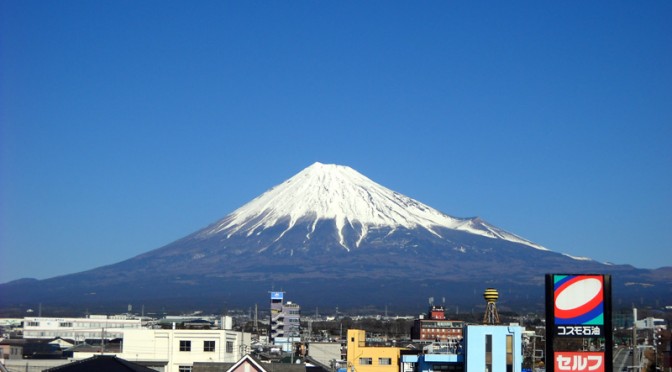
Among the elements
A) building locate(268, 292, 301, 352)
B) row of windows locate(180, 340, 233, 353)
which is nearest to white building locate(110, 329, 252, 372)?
row of windows locate(180, 340, 233, 353)

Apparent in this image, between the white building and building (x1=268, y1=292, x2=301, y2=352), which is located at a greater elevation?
building (x1=268, y1=292, x2=301, y2=352)

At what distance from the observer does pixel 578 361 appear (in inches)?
1009

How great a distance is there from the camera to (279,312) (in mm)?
148125

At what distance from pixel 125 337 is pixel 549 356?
33.2 meters

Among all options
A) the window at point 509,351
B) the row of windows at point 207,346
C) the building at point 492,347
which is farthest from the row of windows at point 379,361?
the window at point 509,351

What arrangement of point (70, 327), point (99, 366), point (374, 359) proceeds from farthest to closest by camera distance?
point (70, 327), point (374, 359), point (99, 366)

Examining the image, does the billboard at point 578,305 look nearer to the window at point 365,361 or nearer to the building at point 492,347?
the building at point 492,347

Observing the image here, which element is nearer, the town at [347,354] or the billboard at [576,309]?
the billboard at [576,309]

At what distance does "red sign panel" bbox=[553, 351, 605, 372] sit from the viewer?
25531 mm

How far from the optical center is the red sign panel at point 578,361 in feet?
83.8

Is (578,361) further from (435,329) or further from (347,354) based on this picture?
(435,329)

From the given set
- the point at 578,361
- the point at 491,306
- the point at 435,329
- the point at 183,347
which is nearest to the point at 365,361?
the point at 183,347

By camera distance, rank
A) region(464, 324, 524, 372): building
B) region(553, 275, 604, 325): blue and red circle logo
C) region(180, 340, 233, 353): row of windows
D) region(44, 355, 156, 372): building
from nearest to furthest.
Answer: region(553, 275, 604, 325): blue and red circle logo, region(44, 355, 156, 372): building, region(464, 324, 524, 372): building, region(180, 340, 233, 353): row of windows

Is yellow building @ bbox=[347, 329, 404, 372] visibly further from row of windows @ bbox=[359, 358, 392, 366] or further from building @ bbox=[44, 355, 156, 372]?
building @ bbox=[44, 355, 156, 372]
